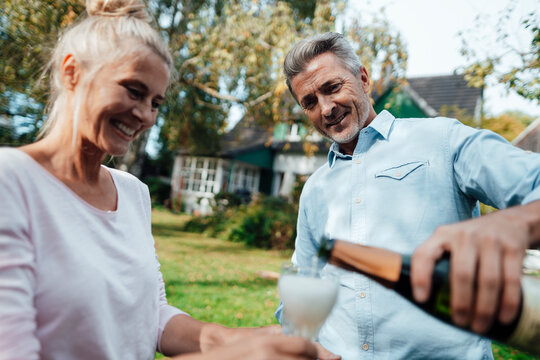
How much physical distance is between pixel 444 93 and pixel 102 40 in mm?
21464

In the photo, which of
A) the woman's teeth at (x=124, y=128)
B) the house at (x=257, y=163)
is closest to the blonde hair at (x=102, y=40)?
the woman's teeth at (x=124, y=128)

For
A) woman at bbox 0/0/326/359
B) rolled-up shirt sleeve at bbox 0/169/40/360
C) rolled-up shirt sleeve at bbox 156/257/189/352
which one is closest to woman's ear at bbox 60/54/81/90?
woman at bbox 0/0/326/359

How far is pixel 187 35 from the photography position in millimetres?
10844

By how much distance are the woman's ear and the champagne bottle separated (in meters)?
1.21

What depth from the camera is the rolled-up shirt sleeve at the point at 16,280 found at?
105 cm

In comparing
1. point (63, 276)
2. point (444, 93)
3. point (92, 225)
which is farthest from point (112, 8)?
point (444, 93)

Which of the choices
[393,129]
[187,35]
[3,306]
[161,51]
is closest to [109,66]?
[161,51]

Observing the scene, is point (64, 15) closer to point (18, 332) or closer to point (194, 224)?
point (18, 332)

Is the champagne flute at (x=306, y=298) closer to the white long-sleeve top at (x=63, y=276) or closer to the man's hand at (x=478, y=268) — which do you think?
the man's hand at (x=478, y=268)

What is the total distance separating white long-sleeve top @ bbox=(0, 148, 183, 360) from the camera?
3.59 feet

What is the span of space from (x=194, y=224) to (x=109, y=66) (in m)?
14.4

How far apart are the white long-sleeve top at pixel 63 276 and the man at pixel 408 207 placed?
0.87 meters

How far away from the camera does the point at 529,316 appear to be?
2.69 feet

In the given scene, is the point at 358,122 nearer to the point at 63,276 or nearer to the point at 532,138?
the point at 63,276
